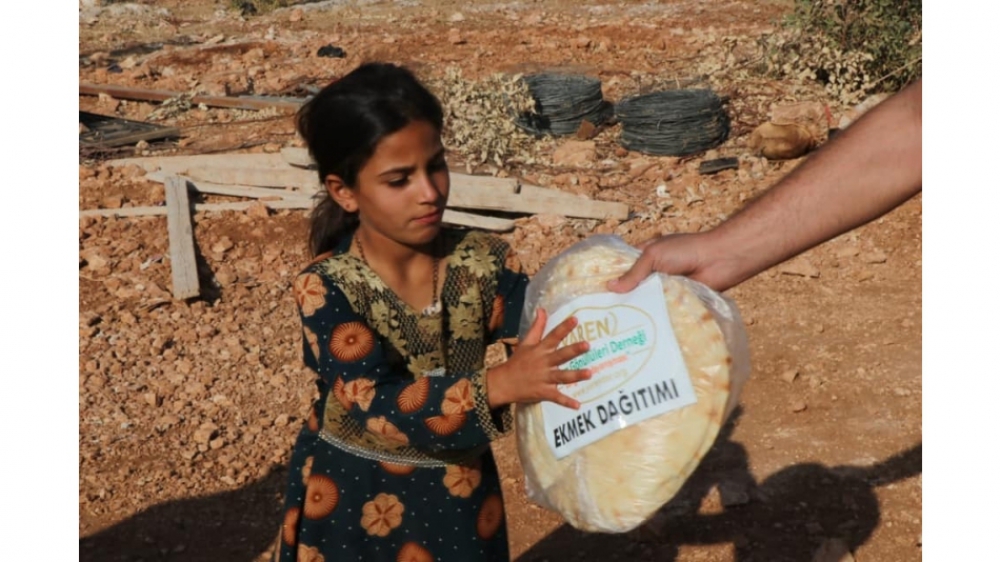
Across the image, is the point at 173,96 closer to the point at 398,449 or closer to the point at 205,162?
the point at 205,162

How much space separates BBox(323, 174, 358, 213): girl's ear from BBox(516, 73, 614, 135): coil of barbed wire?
6.13m

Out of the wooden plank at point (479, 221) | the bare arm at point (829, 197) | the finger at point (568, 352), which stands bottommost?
the wooden plank at point (479, 221)

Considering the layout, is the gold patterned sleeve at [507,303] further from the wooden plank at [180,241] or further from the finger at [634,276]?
the wooden plank at [180,241]

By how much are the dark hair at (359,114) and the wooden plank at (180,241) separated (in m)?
3.96

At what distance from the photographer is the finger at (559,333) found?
2.02m

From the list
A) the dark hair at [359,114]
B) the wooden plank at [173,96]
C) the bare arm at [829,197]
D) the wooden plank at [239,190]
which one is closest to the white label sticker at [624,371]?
the bare arm at [829,197]

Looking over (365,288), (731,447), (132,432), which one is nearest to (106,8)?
(132,432)

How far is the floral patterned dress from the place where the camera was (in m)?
2.38

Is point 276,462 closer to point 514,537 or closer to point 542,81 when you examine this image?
point 514,537

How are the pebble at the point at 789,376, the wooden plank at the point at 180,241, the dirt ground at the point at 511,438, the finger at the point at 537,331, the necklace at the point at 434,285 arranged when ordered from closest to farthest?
the finger at the point at 537,331 < the necklace at the point at 434,285 < the dirt ground at the point at 511,438 < the pebble at the point at 789,376 < the wooden plank at the point at 180,241

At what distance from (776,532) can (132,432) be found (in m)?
2.68

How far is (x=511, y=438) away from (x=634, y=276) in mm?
2775

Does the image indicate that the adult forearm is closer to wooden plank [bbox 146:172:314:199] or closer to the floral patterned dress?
the floral patterned dress

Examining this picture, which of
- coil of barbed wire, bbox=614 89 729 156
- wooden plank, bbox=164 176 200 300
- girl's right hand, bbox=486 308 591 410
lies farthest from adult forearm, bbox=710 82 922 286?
coil of barbed wire, bbox=614 89 729 156
